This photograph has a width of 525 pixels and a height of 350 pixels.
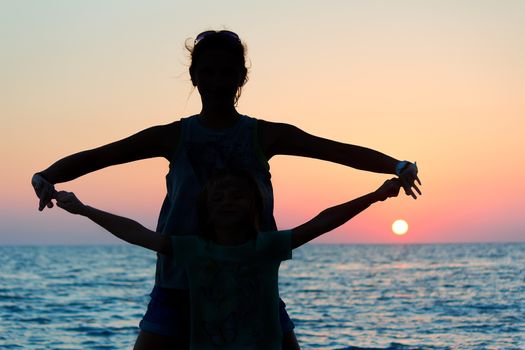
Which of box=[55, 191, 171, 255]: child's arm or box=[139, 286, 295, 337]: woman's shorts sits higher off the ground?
box=[55, 191, 171, 255]: child's arm

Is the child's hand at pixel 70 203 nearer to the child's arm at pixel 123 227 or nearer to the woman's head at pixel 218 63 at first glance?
the child's arm at pixel 123 227

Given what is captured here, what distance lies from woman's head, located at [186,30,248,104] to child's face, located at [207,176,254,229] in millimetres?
495

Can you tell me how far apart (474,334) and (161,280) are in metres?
15.8

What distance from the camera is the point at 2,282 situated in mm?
38656

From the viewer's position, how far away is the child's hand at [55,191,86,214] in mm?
3641

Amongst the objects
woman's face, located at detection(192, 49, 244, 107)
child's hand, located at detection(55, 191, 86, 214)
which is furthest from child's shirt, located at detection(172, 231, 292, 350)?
woman's face, located at detection(192, 49, 244, 107)

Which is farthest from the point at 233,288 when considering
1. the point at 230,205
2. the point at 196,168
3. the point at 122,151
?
the point at 122,151

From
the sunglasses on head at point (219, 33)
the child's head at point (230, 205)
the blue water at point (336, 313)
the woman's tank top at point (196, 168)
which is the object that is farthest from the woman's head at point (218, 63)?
the blue water at point (336, 313)

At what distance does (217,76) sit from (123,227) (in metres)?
0.86

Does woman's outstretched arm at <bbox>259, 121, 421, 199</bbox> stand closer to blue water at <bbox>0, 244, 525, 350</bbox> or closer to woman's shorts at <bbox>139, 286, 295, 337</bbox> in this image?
woman's shorts at <bbox>139, 286, 295, 337</bbox>

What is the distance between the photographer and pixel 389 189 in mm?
3736

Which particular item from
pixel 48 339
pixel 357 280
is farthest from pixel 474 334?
pixel 357 280

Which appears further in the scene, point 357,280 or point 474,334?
point 357,280

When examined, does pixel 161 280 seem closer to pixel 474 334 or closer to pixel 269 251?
pixel 269 251
